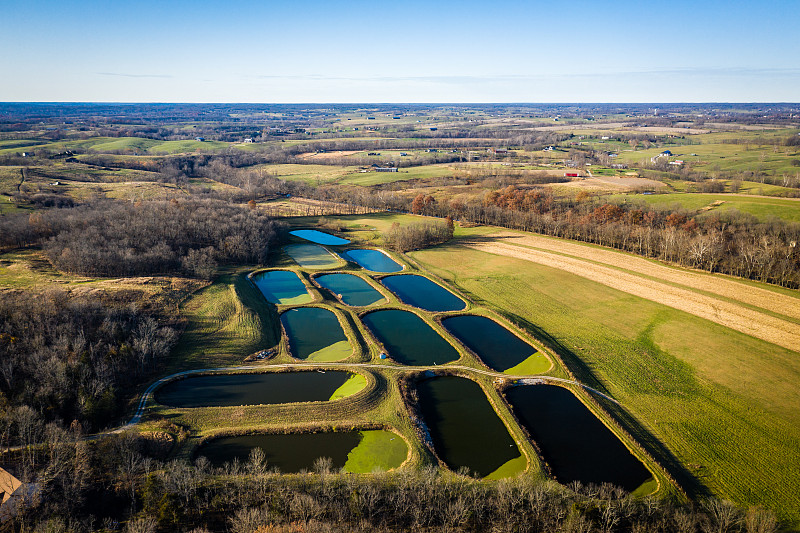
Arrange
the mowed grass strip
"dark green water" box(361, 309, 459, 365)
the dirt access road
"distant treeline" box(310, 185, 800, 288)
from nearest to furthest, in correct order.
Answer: the mowed grass strip
"dark green water" box(361, 309, 459, 365)
the dirt access road
"distant treeline" box(310, 185, 800, 288)

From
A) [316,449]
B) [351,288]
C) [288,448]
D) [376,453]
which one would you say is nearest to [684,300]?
[351,288]

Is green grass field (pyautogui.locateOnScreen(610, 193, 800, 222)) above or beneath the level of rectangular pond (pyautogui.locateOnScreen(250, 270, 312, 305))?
above

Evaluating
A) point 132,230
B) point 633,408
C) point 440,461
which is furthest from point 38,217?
point 633,408

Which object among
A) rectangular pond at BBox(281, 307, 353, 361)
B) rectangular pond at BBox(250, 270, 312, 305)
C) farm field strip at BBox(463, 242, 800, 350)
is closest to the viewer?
rectangular pond at BBox(281, 307, 353, 361)

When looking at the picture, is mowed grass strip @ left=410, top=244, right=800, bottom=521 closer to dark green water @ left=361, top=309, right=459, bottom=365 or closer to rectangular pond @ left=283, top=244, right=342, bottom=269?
dark green water @ left=361, top=309, right=459, bottom=365

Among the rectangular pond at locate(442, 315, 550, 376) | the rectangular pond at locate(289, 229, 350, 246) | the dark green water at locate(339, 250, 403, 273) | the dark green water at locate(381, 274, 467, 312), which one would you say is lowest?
the rectangular pond at locate(442, 315, 550, 376)

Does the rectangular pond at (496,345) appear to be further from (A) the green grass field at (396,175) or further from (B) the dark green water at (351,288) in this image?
(A) the green grass field at (396,175)

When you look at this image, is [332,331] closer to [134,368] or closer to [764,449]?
[134,368]

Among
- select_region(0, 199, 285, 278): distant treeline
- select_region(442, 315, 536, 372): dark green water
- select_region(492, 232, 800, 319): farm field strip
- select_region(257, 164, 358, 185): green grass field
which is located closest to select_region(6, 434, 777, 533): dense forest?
select_region(442, 315, 536, 372): dark green water
